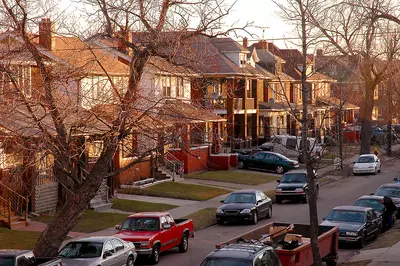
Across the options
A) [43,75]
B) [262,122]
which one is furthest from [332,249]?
[262,122]

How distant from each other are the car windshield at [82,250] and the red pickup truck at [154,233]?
9.18ft

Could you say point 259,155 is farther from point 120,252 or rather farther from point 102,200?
point 120,252

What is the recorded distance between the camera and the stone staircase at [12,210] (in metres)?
27.8

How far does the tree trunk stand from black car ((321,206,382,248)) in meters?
11.4

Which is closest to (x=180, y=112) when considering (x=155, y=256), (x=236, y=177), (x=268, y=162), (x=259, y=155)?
(x=155, y=256)

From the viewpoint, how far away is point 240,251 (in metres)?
15.7

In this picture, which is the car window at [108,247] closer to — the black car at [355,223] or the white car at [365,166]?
the black car at [355,223]

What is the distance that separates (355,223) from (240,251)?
12.0 m

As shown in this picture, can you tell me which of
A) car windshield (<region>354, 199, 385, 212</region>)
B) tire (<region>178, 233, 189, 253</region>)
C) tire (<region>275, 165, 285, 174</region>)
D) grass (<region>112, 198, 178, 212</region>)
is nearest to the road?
tire (<region>178, 233, 189, 253</region>)

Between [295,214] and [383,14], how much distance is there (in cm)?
1799

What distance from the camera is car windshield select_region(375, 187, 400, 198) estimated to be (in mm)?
34713

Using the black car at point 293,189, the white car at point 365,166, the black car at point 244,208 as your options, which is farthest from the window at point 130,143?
the white car at point 365,166

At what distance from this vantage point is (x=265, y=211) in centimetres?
3253

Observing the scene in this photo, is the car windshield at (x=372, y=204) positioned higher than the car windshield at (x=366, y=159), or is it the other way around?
the car windshield at (x=366, y=159)
